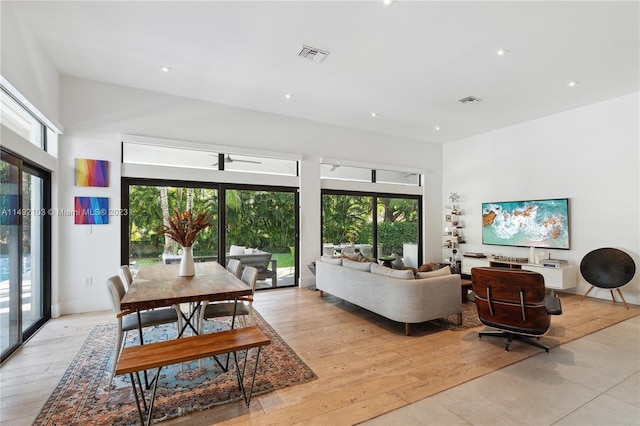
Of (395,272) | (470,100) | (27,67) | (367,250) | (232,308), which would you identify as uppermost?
(470,100)

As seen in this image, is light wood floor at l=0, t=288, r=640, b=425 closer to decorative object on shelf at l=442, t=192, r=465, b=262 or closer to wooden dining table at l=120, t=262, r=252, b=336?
wooden dining table at l=120, t=262, r=252, b=336

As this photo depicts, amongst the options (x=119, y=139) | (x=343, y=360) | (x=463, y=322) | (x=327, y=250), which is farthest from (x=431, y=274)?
(x=119, y=139)

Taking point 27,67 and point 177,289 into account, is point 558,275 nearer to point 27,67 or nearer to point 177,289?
point 177,289

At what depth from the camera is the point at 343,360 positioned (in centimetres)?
300

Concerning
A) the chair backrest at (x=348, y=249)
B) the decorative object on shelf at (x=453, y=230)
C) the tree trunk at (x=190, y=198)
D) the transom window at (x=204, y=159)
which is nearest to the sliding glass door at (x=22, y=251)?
the transom window at (x=204, y=159)

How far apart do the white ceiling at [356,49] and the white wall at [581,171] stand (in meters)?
0.52

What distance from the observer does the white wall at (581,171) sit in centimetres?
500

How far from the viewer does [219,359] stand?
3010 millimetres

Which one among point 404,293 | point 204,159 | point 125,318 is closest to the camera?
point 125,318

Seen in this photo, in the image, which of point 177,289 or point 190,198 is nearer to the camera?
A: point 177,289

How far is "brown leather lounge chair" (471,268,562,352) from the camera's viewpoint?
302cm

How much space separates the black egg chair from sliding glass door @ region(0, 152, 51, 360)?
784cm

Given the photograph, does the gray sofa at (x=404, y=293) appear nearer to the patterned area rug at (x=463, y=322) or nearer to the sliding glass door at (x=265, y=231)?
the patterned area rug at (x=463, y=322)

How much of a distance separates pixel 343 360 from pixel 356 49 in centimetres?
347
